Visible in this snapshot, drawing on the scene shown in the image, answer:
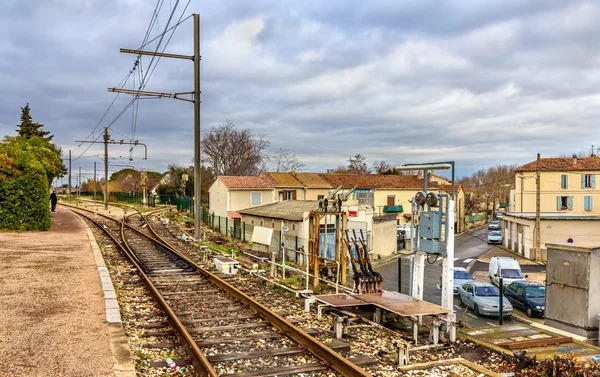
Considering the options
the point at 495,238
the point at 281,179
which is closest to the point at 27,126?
the point at 281,179

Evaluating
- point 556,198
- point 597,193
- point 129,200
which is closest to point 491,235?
point 556,198

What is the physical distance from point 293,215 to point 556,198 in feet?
127

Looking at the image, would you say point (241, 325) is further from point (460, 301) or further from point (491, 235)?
point (491, 235)

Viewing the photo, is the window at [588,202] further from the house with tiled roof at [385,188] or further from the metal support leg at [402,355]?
the metal support leg at [402,355]

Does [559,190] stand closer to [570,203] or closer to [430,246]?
→ [570,203]

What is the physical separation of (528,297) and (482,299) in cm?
211

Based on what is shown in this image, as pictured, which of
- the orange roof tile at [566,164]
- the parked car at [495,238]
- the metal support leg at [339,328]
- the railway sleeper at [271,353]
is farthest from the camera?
the parked car at [495,238]

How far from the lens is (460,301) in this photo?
22.8m

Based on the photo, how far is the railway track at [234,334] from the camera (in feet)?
21.0

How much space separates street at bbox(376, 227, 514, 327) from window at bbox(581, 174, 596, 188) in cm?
1183

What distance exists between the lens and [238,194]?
43625 mm

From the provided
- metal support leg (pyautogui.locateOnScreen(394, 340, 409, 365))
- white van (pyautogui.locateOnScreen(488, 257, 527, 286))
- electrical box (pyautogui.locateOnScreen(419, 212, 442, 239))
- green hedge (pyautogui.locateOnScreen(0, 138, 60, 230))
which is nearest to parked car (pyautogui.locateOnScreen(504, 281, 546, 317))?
white van (pyautogui.locateOnScreen(488, 257, 527, 286))

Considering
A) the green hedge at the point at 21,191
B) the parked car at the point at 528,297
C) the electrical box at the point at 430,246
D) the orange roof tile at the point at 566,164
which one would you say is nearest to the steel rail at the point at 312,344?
the electrical box at the point at 430,246

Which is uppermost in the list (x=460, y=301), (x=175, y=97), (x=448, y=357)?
(x=175, y=97)
